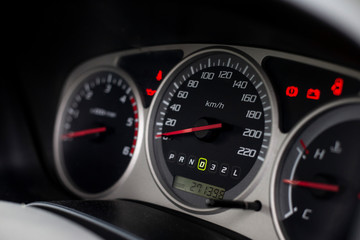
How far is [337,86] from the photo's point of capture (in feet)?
6.95

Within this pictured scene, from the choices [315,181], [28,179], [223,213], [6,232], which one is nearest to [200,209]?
[223,213]

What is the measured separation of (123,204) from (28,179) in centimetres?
82

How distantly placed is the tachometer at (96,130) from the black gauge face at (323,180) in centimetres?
93

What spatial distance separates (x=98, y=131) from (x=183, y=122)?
1.85 feet

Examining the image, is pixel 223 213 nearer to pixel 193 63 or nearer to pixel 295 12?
pixel 193 63

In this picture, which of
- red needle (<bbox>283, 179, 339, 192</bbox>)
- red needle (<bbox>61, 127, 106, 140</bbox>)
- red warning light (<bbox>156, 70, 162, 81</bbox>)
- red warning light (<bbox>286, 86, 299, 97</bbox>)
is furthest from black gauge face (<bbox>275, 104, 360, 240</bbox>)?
red needle (<bbox>61, 127, 106, 140</bbox>)

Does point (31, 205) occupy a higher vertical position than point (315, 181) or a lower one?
lower

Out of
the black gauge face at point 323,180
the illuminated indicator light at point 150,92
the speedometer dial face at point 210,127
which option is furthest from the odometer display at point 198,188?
the illuminated indicator light at point 150,92

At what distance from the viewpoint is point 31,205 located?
2.29m

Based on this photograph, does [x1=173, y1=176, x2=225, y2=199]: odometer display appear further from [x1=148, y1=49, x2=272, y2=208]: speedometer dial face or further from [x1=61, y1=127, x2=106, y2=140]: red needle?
[x1=61, y1=127, x2=106, y2=140]: red needle

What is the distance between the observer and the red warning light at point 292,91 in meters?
2.27

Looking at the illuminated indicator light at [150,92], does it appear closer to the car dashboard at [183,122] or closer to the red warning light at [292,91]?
the car dashboard at [183,122]

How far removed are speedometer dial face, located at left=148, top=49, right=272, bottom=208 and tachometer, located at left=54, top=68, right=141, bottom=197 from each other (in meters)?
0.20

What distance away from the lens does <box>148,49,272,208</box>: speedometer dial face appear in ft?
7.82
